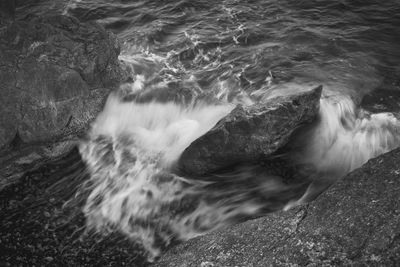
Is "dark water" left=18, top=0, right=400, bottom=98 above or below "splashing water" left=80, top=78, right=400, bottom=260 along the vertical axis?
above

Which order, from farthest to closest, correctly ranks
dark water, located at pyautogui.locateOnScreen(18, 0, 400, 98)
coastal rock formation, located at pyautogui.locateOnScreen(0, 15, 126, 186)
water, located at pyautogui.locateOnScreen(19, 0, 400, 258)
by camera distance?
dark water, located at pyautogui.locateOnScreen(18, 0, 400, 98)
coastal rock formation, located at pyautogui.locateOnScreen(0, 15, 126, 186)
water, located at pyautogui.locateOnScreen(19, 0, 400, 258)

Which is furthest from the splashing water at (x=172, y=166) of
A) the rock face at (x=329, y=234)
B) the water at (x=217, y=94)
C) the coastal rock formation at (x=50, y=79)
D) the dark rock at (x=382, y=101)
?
the rock face at (x=329, y=234)

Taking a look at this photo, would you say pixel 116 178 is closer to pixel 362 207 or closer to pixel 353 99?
pixel 362 207

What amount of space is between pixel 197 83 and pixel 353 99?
4.66m

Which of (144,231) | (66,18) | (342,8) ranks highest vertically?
(66,18)

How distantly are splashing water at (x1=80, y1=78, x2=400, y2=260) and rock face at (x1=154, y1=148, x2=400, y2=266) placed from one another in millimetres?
1644

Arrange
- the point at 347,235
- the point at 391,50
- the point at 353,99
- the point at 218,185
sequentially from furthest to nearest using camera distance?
1. the point at 391,50
2. the point at 353,99
3. the point at 218,185
4. the point at 347,235

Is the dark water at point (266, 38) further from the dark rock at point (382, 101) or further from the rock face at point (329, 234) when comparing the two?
the rock face at point (329, 234)

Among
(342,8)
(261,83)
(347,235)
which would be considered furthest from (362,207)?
(342,8)

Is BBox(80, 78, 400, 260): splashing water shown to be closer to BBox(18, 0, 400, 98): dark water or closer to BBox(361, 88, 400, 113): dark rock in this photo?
BBox(361, 88, 400, 113): dark rock

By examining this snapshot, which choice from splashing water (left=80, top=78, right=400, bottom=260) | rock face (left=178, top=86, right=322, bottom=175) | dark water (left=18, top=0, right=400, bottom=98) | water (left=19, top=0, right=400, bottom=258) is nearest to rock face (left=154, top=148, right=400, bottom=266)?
splashing water (left=80, top=78, right=400, bottom=260)

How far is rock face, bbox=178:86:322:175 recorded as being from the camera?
33.9ft

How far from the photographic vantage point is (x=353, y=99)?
42.5 ft

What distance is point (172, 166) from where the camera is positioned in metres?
11.1
